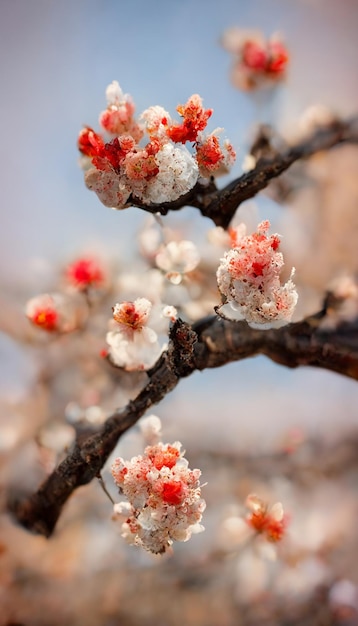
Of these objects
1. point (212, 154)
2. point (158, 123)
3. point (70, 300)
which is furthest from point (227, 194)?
point (70, 300)

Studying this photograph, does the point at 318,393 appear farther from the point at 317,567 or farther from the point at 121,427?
the point at 121,427

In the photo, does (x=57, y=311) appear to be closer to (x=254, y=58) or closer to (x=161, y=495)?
(x=161, y=495)

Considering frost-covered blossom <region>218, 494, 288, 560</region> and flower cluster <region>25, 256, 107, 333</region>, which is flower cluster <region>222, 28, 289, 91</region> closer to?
flower cluster <region>25, 256, 107, 333</region>

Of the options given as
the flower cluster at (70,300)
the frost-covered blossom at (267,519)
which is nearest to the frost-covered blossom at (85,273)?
the flower cluster at (70,300)

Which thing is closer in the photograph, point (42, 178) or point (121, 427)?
point (121, 427)

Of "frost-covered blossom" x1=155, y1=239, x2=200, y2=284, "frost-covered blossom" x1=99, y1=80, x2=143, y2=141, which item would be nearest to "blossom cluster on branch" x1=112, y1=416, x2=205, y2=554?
"frost-covered blossom" x1=155, y1=239, x2=200, y2=284

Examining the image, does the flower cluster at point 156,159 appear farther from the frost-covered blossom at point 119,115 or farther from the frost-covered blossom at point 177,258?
the frost-covered blossom at point 177,258

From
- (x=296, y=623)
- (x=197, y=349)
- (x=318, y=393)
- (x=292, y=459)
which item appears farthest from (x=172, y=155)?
(x=296, y=623)
